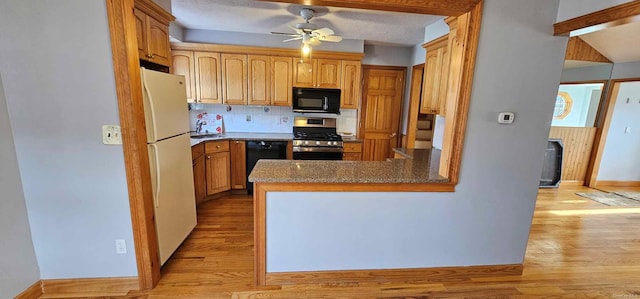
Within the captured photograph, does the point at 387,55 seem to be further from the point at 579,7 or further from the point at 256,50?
the point at 579,7

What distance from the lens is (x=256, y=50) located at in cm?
383

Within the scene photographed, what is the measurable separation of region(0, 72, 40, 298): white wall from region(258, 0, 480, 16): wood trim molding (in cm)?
190

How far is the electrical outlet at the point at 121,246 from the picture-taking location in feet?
6.04

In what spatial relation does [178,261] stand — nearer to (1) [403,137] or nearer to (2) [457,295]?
(2) [457,295]

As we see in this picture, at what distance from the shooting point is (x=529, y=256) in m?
2.51

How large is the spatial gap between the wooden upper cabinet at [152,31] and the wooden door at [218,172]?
1445 mm

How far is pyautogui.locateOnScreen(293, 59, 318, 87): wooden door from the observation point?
3.98 m

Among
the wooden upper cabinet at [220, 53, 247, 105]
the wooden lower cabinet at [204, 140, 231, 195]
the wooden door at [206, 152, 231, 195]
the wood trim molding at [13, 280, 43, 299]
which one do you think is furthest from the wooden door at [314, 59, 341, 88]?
the wood trim molding at [13, 280, 43, 299]

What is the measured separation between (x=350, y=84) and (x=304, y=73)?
2.42 feet

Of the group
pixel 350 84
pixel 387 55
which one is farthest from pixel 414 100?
pixel 350 84

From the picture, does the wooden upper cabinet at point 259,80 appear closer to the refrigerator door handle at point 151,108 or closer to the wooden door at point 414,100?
the refrigerator door handle at point 151,108

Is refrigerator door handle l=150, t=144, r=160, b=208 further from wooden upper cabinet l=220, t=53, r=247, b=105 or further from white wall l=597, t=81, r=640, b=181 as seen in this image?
white wall l=597, t=81, r=640, b=181

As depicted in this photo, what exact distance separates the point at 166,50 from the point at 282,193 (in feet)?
5.85

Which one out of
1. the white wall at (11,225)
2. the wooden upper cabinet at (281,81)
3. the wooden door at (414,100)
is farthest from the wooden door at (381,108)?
the white wall at (11,225)
